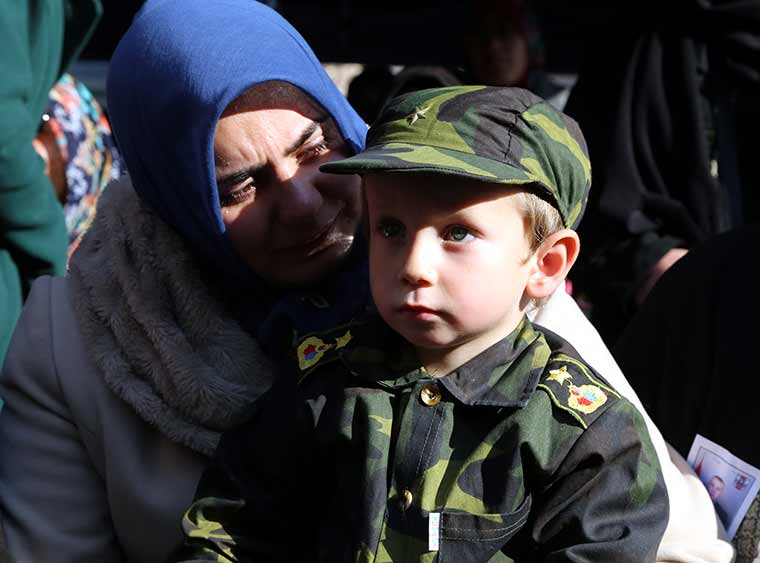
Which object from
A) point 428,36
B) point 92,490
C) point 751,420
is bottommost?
point 428,36

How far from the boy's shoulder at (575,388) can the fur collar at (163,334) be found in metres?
0.57

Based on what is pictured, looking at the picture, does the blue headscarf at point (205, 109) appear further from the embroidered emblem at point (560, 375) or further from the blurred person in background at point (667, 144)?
the blurred person in background at point (667, 144)

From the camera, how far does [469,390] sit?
164 centimetres

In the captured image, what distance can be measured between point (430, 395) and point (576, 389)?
22 cm

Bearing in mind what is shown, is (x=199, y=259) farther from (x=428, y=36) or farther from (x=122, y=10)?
(x=428, y=36)

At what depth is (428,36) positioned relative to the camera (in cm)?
585

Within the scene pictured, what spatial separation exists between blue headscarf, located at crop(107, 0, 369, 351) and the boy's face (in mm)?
417

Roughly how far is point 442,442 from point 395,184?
15.1 inches

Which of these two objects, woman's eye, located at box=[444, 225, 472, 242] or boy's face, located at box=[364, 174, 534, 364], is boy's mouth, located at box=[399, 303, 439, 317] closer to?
boy's face, located at box=[364, 174, 534, 364]

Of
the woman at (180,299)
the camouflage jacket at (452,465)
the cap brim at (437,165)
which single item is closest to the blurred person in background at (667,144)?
the woman at (180,299)

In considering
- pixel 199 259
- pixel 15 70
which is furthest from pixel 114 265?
pixel 15 70

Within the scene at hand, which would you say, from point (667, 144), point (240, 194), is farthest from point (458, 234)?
point (667, 144)

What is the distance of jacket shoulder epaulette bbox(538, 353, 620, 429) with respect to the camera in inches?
63.1

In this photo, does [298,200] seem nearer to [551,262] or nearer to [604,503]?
[551,262]
